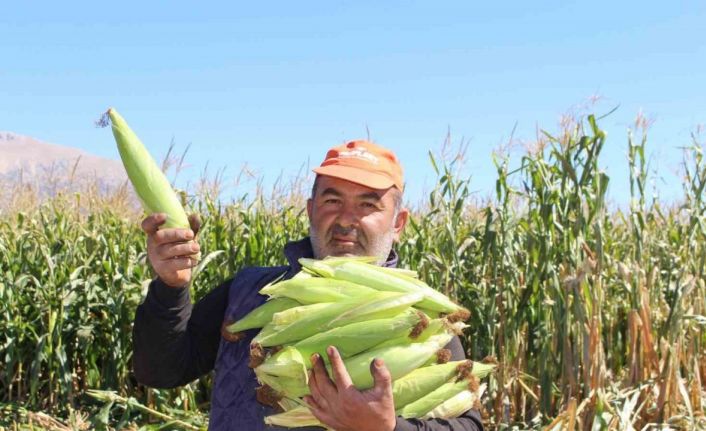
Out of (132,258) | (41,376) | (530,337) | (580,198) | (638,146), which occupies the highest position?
(638,146)

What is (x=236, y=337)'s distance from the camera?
235 cm

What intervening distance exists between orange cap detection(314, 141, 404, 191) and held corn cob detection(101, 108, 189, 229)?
2.00 ft

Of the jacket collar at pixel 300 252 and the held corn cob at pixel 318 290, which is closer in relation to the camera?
the held corn cob at pixel 318 290

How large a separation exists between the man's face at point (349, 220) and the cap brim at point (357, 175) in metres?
0.04

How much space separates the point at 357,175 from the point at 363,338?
906 mm

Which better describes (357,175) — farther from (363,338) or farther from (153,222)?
(363,338)

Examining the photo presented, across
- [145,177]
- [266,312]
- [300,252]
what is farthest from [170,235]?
[300,252]

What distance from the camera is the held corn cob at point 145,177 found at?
2.36m

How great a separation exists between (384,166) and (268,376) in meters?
1.11

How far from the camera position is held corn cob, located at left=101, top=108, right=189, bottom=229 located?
7.74 feet

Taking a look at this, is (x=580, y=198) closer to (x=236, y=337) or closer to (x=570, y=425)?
(x=570, y=425)

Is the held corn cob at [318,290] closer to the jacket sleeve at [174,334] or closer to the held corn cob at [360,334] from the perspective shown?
the held corn cob at [360,334]

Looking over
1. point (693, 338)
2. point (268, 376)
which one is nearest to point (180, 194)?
point (693, 338)

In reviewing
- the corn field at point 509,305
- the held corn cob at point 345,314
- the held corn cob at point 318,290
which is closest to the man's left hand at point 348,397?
the held corn cob at point 345,314
